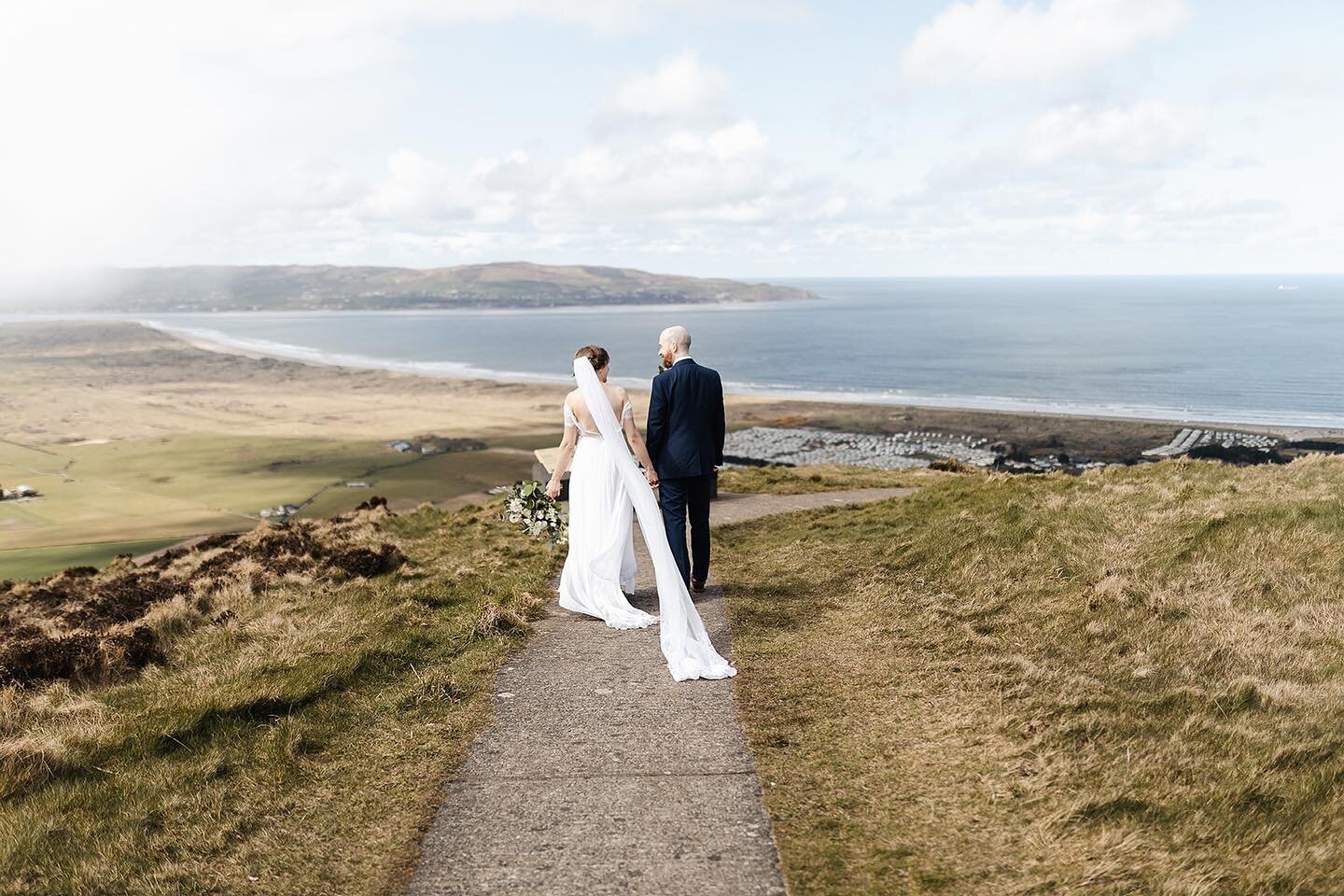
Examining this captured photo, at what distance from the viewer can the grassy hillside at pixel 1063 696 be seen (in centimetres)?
493

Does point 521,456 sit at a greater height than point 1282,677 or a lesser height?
lesser

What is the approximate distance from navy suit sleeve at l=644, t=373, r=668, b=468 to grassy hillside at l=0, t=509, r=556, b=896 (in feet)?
7.50

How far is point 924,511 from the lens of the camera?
48.2 feet

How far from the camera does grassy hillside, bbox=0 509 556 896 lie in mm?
5188

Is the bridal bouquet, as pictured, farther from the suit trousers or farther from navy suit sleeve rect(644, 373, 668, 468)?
navy suit sleeve rect(644, 373, 668, 468)

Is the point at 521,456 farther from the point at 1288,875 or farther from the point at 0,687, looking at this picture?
the point at 1288,875

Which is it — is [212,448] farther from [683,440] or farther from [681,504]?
[683,440]

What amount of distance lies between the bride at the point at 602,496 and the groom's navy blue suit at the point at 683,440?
223 mm

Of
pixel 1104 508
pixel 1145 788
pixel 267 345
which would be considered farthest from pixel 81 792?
pixel 267 345

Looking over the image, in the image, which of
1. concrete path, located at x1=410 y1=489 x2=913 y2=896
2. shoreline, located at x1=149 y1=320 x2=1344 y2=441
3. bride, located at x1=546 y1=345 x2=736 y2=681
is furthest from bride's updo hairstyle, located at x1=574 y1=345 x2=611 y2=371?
shoreline, located at x1=149 y1=320 x2=1344 y2=441

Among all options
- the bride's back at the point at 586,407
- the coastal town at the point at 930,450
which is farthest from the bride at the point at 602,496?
the coastal town at the point at 930,450

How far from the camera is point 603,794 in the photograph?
5.80 m

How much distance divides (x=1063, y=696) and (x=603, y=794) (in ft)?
11.8

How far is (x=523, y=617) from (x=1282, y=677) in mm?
→ 6853
